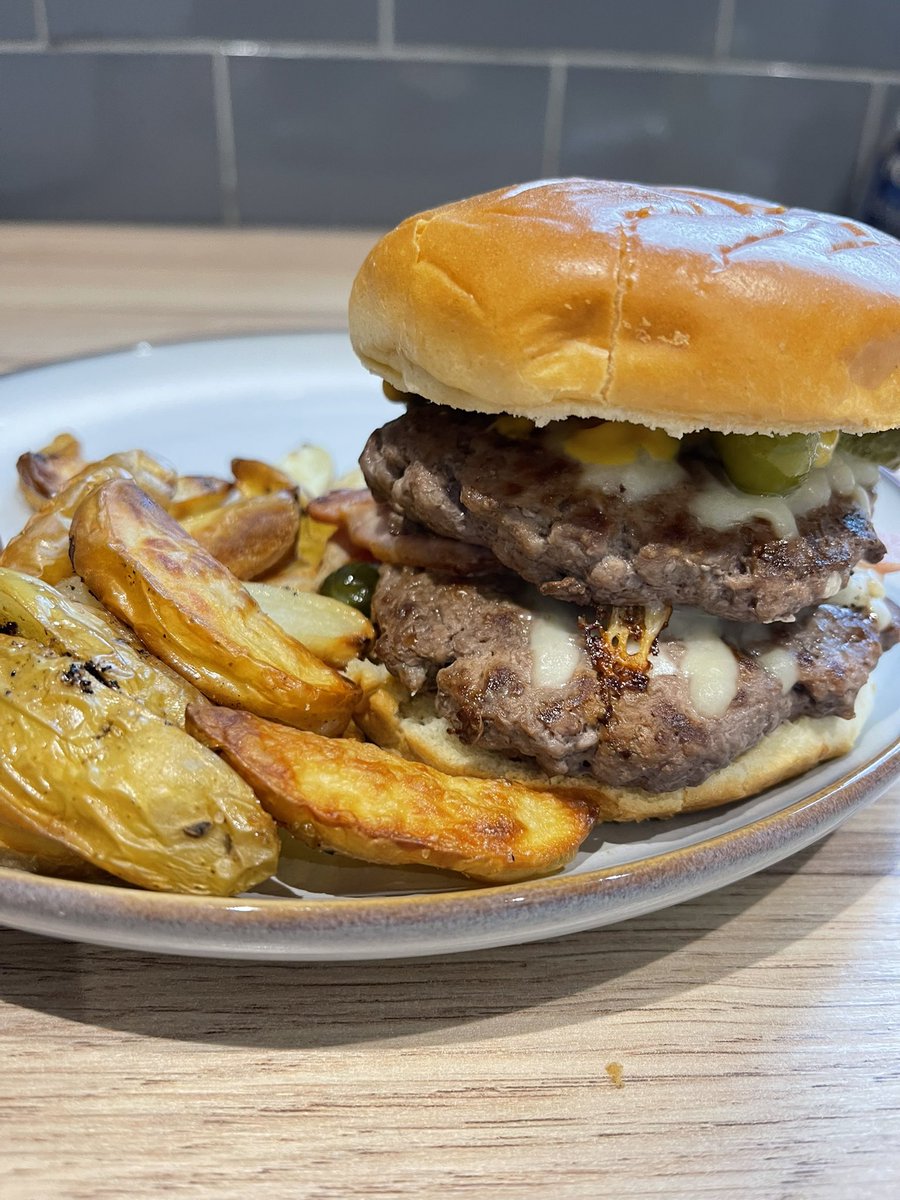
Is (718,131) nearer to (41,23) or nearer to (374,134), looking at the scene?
(374,134)

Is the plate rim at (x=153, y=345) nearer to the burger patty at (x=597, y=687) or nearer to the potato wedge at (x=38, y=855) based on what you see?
the burger patty at (x=597, y=687)

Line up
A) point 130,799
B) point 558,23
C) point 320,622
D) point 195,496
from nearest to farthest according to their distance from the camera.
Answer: point 130,799 → point 320,622 → point 195,496 → point 558,23

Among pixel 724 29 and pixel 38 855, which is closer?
pixel 38 855

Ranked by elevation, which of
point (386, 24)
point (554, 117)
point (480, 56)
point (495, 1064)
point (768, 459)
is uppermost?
point (386, 24)

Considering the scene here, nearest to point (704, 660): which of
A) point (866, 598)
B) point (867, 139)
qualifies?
point (866, 598)

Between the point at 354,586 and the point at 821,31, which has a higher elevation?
the point at 821,31

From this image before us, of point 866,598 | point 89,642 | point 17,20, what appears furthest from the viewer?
point 17,20

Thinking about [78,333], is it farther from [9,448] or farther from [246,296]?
[9,448]
